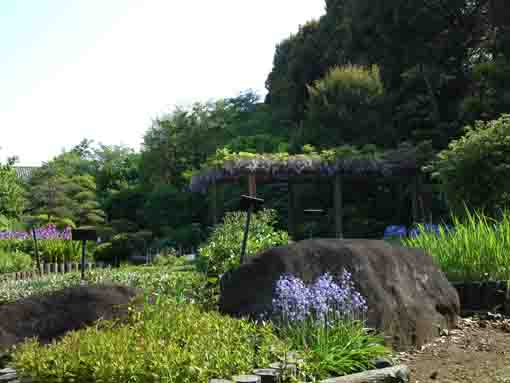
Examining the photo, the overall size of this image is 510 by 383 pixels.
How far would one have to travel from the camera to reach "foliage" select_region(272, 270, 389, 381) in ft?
14.9

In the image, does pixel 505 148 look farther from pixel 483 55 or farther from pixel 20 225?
pixel 20 225

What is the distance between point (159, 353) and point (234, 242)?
15.6 feet

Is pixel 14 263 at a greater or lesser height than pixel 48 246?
lesser

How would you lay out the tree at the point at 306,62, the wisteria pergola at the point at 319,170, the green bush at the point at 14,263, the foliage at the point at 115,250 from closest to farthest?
the green bush at the point at 14,263
the wisteria pergola at the point at 319,170
the foliage at the point at 115,250
the tree at the point at 306,62

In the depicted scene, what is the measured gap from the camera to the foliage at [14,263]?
12.9m

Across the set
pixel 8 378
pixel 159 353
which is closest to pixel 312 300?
pixel 159 353

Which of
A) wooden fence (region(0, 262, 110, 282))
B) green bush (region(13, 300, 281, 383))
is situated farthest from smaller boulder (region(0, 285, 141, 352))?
wooden fence (region(0, 262, 110, 282))

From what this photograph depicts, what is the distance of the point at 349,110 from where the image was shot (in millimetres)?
21922

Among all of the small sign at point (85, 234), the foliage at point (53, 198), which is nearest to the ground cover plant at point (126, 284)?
the small sign at point (85, 234)

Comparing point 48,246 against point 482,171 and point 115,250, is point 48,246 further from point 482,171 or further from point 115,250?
point 482,171

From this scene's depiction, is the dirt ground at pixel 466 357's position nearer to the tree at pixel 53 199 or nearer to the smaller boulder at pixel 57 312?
the smaller boulder at pixel 57 312

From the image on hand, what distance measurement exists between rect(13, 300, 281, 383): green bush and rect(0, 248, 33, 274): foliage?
29.0ft

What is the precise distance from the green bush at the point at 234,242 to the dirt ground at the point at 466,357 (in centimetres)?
295

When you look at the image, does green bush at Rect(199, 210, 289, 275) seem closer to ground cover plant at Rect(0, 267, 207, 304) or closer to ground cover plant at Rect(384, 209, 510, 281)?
ground cover plant at Rect(0, 267, 207, 304)
